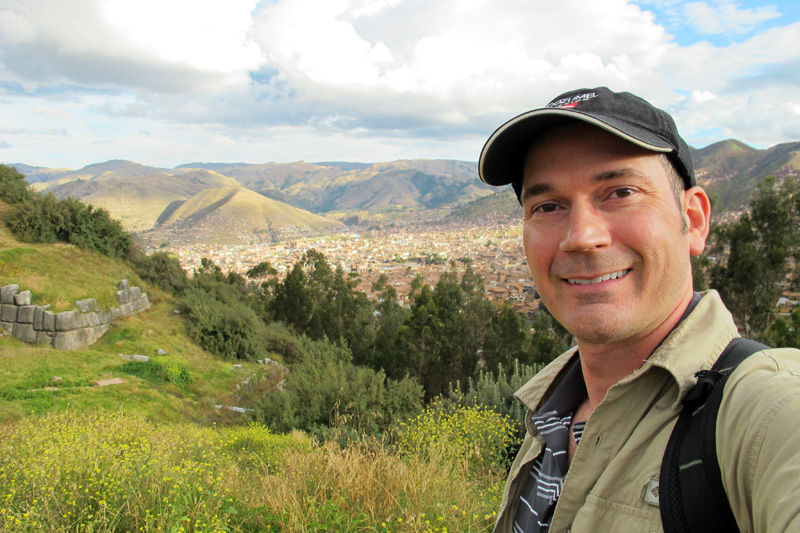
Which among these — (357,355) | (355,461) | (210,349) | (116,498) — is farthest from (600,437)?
(357,355)

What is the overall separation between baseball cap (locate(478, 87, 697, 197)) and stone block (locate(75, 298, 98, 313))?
42.8ft

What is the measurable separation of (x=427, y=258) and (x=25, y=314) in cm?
5839

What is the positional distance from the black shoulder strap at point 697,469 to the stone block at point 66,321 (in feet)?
42.3

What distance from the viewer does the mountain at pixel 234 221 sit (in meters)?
108

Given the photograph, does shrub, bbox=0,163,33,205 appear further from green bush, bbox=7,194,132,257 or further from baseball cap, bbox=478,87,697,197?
baseball cap, bbox=478,87,697,197

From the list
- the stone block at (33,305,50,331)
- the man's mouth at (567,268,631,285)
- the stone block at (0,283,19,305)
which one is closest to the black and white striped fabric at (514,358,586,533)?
the man's mouth at (567,268,631,285)

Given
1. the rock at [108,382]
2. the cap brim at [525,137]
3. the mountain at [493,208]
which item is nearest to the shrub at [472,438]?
the cap brim at [525,137]

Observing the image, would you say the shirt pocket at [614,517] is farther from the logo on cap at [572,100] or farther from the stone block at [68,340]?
the stone block at [68,340]

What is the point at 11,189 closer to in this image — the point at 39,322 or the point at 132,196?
the point at 39,322

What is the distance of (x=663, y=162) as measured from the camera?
39.7 inches

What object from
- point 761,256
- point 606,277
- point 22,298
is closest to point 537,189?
point 606,277

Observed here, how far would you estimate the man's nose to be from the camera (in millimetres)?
976

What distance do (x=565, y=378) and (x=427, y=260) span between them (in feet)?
211

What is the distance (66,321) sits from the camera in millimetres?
10445
